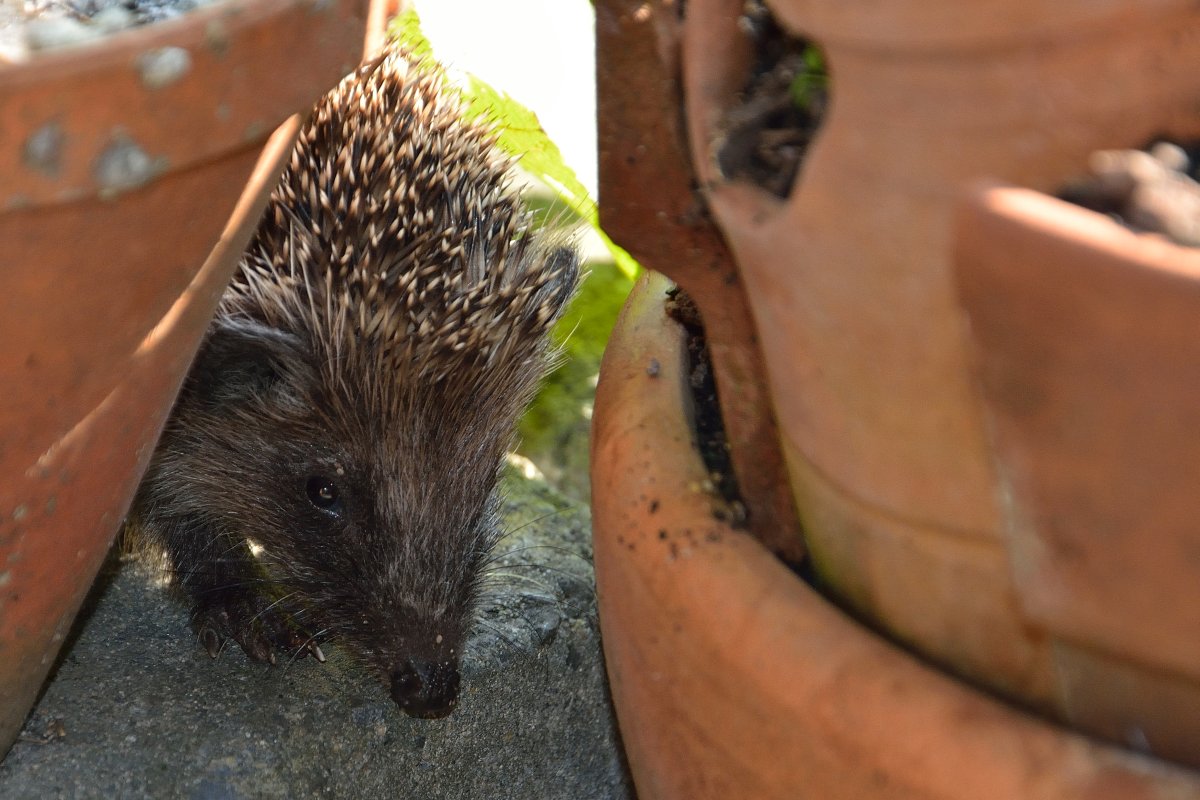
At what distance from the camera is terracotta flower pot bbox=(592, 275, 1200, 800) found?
3.00 ft

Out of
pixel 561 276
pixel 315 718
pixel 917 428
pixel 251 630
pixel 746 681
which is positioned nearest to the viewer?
pixel 917 428

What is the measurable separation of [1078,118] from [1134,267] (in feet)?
0.42

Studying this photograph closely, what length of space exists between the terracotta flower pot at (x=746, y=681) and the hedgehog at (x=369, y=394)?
29.1 inches

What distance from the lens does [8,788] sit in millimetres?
1645

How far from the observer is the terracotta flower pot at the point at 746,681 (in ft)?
3.00

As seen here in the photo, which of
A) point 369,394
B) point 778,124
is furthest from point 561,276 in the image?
point 778,124

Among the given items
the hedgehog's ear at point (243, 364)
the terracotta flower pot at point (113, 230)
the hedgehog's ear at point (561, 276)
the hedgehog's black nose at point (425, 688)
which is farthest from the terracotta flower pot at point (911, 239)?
the hedgehog's ear at point (561, 276)

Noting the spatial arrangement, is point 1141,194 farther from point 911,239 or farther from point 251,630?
point 251,630

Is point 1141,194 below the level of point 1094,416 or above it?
above

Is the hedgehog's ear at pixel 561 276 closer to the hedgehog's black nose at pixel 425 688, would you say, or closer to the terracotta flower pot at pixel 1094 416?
the hedgehog's black nose at pixel 425 688

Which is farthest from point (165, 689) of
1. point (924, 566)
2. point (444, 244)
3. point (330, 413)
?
point (924, 566)

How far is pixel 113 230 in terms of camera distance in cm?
110

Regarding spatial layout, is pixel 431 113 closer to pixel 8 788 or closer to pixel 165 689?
pixel 165 689

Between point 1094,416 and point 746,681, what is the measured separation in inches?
16.9
